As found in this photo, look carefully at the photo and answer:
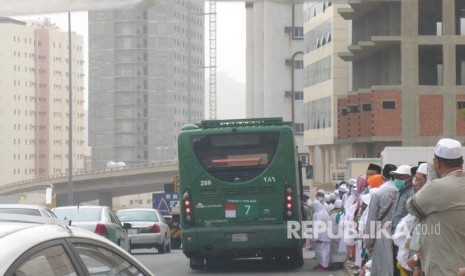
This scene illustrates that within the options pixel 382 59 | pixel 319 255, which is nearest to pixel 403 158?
pixel 319 255

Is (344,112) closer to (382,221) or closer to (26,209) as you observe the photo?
(26,209)

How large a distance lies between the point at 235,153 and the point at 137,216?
48.7 feet

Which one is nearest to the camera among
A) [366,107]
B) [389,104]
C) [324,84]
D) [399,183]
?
[399,183]

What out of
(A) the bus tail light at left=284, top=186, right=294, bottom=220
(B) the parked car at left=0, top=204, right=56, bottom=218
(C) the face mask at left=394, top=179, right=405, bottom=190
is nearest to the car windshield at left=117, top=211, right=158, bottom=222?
(A) the bus tail light at left=284, top=186, right=294, bottom=220

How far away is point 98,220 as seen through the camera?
80.6 feet

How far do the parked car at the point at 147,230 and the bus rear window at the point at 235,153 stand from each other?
13233mm

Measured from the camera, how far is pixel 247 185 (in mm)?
24578

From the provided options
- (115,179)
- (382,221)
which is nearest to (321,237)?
(382,221)

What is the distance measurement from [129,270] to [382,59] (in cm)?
5540

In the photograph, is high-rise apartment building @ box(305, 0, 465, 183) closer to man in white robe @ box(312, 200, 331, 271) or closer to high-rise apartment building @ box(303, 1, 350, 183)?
high-rise apartment building @ box(303, 1, 350, 183)

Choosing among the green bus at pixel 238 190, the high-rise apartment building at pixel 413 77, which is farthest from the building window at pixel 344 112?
the green bus at pixel 238 190

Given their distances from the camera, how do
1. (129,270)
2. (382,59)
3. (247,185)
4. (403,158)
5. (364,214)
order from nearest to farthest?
(129,270)
(364,214)
(247,185)
(403,158)
(382,59)

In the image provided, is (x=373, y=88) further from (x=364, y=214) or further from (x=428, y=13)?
(x=364, y=214)

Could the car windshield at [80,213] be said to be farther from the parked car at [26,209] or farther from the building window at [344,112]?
the building window at [344,112]
